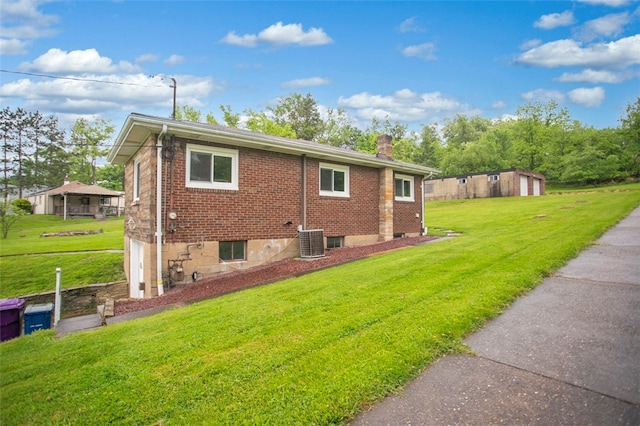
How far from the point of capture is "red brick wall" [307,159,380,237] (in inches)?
434

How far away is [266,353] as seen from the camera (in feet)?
11.1

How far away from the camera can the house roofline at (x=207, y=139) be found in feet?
25.8

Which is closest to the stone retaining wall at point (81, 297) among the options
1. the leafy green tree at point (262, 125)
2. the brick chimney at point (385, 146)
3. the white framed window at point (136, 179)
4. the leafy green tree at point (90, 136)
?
the white framed window at point (136, 179)

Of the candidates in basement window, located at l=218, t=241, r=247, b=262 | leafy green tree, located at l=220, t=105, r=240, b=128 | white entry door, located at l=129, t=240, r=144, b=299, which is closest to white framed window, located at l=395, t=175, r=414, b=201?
basement window, located at l=218, t=241, r=247, b=262

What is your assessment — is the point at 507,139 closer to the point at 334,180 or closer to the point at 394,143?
the point at 394,143

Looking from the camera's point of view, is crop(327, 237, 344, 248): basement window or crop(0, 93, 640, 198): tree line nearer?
crop(327, 237, 344, 248): basement window

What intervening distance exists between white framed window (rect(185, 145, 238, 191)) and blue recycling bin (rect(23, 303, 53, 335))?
445cm

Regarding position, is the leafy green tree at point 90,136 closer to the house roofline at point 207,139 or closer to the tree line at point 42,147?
the tree line at point 42,147

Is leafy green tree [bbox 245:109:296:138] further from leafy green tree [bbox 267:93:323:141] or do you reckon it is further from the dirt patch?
the dirt patch

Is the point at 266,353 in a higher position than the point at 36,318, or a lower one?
higher

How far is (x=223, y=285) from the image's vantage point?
7.84 metres

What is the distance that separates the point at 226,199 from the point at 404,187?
8483 mm

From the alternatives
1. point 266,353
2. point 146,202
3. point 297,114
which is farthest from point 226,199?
point 297,114

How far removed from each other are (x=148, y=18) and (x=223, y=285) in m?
9.61
